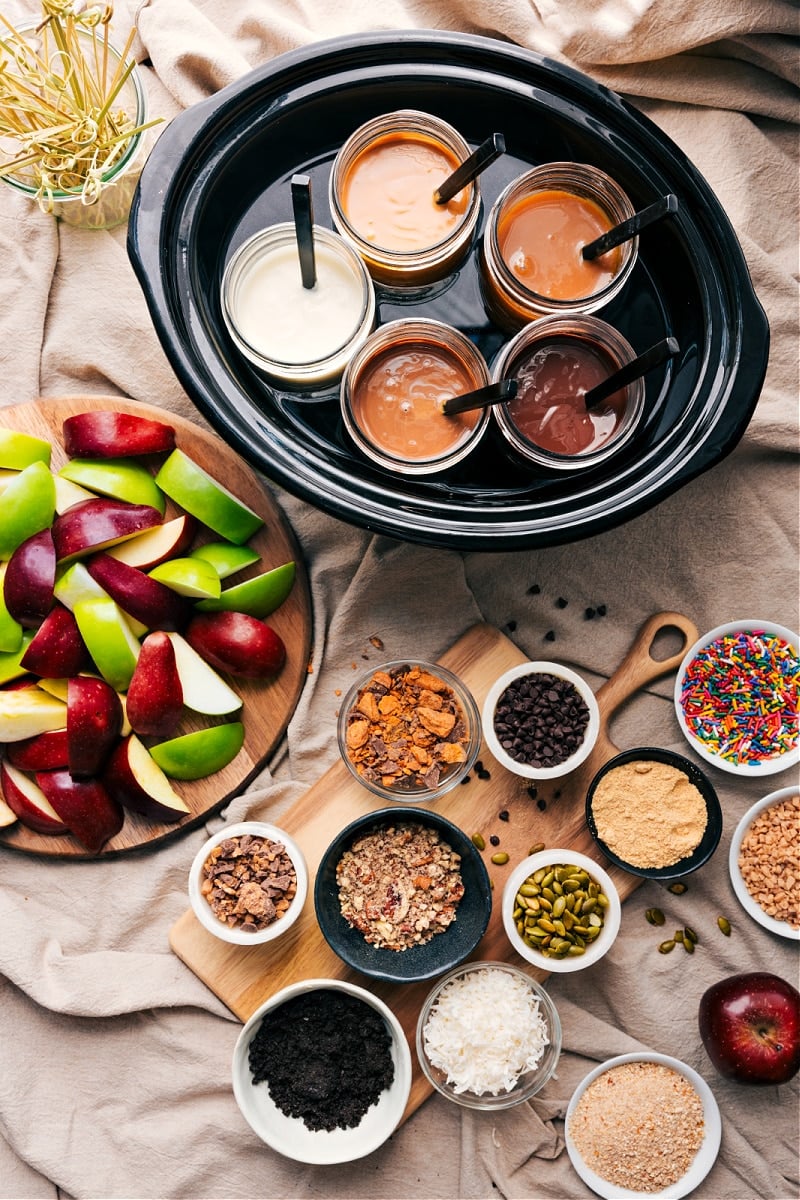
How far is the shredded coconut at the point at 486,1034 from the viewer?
1.89 metres

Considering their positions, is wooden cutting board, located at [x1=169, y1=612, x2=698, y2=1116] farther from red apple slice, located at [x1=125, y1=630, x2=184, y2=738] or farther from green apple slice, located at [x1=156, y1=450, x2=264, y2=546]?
green apple slice, located at [x1=156, y1=450, x2=264, y2=546]

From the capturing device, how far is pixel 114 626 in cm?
191

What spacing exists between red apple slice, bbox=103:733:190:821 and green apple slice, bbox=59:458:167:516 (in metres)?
0.47

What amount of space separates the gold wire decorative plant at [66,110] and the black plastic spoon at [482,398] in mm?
735

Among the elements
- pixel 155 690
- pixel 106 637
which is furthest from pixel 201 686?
pixel 106 637

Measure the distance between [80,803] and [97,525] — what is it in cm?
54

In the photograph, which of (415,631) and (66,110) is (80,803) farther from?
(66,110)

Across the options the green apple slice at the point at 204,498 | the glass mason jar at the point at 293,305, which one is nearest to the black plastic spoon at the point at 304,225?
the glass mason jar at the point at 293,305

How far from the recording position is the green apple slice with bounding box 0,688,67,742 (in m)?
1.92

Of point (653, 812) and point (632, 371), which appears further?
point (653, 812)

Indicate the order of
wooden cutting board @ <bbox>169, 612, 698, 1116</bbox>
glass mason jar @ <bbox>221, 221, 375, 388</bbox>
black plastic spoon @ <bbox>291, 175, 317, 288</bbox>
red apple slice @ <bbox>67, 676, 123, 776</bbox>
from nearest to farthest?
1. black plastic spoon @ <bbox>291, 175, 317, 288</bbox>
2. glass mason jar @ <bbox>221, 221, 375, 388</bbox>
3. red apple slice @ <bbox>67, 676, 123, 776</bbox>
4. wooden cutting board @ <bbox>169, 612, 698, 1116</bbox>

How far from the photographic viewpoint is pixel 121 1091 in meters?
2.01

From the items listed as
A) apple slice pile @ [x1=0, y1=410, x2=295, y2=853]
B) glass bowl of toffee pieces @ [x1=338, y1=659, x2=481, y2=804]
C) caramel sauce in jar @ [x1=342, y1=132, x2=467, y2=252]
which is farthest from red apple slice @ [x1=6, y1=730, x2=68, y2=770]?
caramel sauce in jar @ [x1=342, y1=132, x2=467, y2=252]

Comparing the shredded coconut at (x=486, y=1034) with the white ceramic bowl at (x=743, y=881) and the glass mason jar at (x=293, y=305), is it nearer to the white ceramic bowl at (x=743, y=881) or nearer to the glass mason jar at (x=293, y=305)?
the white ceramic bowl at (x=743, y=881)
